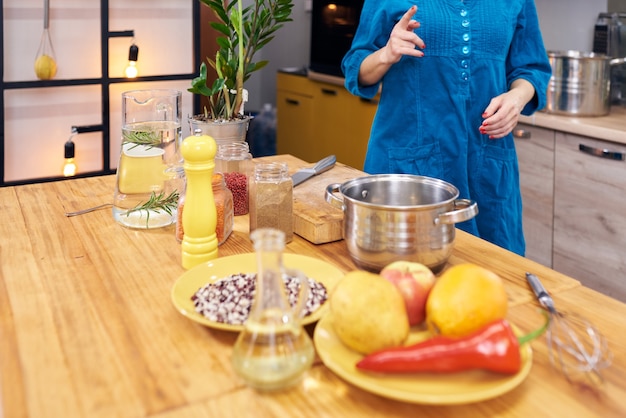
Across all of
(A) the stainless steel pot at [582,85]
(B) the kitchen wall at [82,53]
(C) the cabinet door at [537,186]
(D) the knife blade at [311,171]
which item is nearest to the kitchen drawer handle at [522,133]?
(C) the cabinet door at [537,186]

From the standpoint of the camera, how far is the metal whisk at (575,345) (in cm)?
84

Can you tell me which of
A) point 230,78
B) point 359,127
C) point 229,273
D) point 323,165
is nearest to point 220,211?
point 229,273

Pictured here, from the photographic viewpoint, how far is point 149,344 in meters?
0.90

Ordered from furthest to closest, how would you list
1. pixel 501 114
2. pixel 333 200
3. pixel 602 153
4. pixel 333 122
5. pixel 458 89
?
pixel 333 122, pixel 602 153, pixel 458 89, pixel 501 114, pixel 333 200

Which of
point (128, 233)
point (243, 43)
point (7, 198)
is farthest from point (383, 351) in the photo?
point (7, 198)

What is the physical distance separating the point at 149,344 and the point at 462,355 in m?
0.39

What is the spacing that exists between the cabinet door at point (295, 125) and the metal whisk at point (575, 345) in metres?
3.35

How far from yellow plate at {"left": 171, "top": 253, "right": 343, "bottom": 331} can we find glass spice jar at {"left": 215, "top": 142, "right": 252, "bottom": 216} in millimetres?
318

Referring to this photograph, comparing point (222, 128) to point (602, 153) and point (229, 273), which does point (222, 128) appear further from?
point (602, 153)

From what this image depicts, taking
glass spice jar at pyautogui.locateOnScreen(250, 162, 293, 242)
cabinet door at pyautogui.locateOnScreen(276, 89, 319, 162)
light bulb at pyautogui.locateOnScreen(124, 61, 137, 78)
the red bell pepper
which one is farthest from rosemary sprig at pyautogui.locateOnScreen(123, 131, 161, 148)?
cabinet door at pyautogui.locateOnScreen(276, 89, 319, 162)

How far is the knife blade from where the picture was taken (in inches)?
61.3

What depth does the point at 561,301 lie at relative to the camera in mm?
1037

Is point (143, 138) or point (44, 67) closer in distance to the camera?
point (143, 138)

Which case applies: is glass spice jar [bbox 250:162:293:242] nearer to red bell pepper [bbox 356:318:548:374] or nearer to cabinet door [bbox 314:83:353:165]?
red bell pepper [bbox 356:318:548:374]
